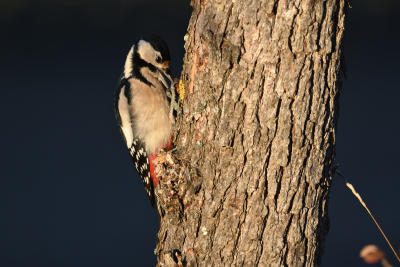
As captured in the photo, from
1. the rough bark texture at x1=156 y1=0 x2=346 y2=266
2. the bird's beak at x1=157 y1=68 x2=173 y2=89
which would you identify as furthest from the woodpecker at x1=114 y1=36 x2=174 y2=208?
the rough bark texture at x1=156 y1=0 x2=346 y2=266

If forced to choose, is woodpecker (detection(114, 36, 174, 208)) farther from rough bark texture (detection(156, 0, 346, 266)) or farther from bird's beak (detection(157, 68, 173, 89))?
rough bark texture (detection(156, 0, 346, 266))

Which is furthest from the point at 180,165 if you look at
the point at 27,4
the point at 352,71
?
the point at 352,71

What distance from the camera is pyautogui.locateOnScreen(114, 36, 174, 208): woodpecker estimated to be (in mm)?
2768

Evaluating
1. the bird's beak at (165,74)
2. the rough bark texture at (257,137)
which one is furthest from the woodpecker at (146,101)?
the rough bark texture at (257,137)

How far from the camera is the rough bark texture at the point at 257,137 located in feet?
5.33

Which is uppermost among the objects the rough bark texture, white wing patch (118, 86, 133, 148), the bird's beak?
the bird's beak

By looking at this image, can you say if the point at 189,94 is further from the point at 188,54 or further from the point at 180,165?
the point at 180,165

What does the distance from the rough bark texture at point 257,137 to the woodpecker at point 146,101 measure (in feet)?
3.00

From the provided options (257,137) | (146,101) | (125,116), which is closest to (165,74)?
(146,101)

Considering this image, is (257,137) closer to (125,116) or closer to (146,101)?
(146,101)

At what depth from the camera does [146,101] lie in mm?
2781

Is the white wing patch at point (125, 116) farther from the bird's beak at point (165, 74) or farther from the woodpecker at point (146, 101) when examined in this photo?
the bird's beak at point (165, 74)

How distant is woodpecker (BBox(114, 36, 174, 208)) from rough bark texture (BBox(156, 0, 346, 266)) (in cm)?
92

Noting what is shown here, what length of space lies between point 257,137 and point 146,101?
1.21m
